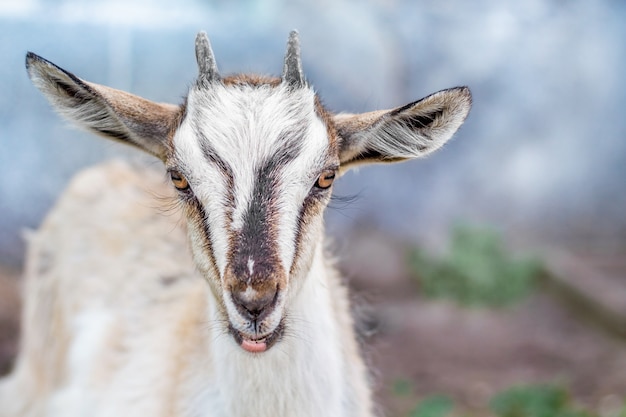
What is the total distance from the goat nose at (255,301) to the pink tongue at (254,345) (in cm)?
13

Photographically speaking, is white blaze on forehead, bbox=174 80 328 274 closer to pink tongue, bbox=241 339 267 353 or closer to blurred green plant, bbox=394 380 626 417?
pink tongue, bbox=241 339 267 353

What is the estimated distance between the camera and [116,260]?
5539mm

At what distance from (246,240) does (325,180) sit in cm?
55

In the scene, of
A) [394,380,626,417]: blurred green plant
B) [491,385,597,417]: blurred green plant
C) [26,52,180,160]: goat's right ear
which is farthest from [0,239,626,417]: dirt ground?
[26,52,180,160]: goat's right ear

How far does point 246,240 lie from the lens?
3.29 m

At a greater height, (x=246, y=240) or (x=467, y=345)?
(x=246, y=240)

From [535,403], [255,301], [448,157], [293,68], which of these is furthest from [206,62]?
[448,157]

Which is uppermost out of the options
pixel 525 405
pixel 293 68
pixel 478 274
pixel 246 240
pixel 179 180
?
pixel 293 68

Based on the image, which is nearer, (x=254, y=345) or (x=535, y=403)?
(x=254, y=345)

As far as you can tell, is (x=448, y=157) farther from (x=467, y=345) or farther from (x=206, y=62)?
(x=206, y=62)

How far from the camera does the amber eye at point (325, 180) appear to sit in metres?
3.62

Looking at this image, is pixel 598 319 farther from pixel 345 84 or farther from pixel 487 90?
pixel 345 84

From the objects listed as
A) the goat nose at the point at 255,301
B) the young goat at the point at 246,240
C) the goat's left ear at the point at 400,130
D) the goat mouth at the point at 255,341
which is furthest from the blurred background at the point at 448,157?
the goat nose at the point at 255,301

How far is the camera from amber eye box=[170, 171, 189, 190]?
3.61 meters
